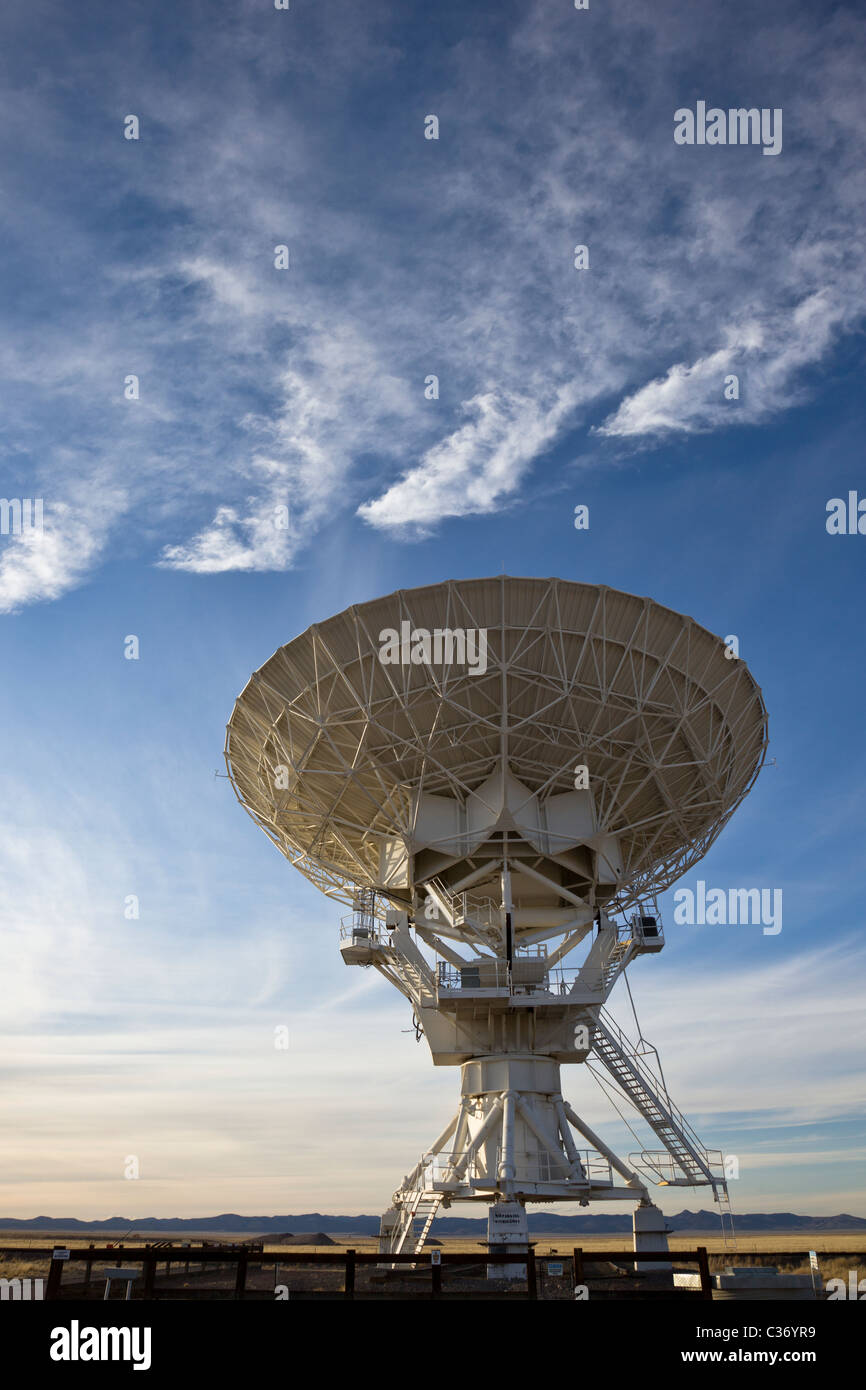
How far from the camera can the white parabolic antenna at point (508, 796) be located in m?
23.5

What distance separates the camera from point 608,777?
25.4 m

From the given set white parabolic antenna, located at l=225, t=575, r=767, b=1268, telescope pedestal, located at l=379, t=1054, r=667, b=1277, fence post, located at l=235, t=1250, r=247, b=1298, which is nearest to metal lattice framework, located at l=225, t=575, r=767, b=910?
white parabolic antenna, located at l=225, t=575, r=767, b=1268

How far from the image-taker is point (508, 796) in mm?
24953

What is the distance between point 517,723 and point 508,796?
2025mm

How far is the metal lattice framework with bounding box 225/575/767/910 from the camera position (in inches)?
922

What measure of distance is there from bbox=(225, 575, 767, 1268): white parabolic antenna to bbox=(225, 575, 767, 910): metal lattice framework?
0.06m

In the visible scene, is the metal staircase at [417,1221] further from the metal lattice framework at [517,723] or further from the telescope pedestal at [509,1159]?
the metal lattice framework at [517,723]

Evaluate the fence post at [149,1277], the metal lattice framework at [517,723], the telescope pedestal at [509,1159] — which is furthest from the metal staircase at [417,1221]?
the fence post at [149,1277]

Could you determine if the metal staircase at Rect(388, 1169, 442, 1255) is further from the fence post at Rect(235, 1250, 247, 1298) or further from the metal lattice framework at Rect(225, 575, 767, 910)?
the fence post at Rect(235, 1250, 247, 1298)

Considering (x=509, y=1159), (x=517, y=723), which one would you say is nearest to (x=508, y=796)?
(x=517, y=723)

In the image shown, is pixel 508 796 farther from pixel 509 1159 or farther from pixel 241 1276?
pixel 241 1276

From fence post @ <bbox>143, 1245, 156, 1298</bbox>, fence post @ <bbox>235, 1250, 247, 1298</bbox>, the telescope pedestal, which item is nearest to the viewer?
fence post @ <bbox>235, 1250, 247, 1298</bbox>
